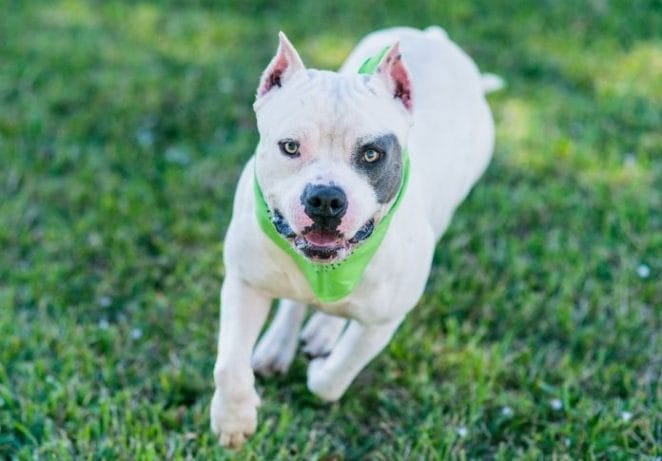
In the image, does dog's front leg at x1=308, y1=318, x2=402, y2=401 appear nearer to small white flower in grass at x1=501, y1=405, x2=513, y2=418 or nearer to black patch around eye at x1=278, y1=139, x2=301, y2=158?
small white flower in grass at x1=501, y1=405, x2=513, y2=418

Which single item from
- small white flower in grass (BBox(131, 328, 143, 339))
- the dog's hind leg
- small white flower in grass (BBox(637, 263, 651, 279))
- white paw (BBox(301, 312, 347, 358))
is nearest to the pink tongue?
the dog's hind leg

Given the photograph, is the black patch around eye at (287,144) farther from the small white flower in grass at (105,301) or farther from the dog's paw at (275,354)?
the small white flower in grass at (105,301)

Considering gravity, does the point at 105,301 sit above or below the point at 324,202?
below

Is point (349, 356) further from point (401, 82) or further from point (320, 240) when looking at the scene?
point (401, 82)

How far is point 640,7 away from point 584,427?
4.25 meters

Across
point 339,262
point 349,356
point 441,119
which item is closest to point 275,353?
point 349,356

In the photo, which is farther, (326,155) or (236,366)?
(236,366)

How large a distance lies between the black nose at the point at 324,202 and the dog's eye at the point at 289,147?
0.13 metres

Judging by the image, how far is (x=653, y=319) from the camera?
4383mm

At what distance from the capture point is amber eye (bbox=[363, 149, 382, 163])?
2928 mm

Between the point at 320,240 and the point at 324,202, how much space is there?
0.51 ft

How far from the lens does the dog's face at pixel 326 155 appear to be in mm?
2848

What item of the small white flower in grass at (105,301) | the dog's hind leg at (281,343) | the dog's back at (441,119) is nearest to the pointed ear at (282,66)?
the dog's back at (441,119)

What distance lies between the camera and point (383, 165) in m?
2.97
